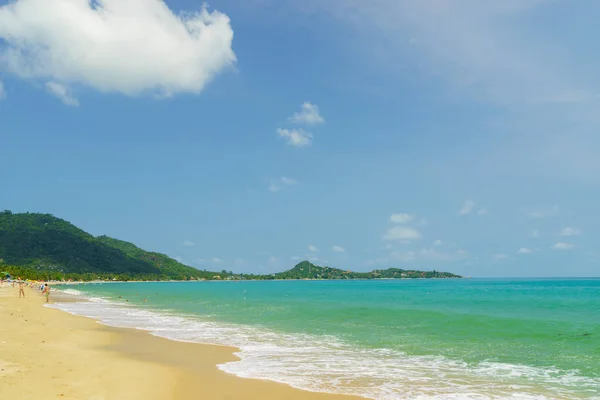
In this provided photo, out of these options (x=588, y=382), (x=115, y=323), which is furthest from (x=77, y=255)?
(x=588, y=382)

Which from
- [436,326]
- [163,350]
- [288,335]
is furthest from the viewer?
[436,326]

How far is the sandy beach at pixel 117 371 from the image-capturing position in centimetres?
1016

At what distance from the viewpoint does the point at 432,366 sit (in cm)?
A: 1445

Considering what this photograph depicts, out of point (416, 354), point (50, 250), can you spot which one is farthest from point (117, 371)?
point (50, 250)

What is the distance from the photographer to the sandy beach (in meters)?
10.2

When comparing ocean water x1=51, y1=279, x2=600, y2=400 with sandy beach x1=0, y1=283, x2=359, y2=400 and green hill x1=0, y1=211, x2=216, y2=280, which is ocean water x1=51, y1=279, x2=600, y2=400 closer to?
sandy beach x1=0, y1=283, x2=359, y2=400

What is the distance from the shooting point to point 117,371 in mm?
12695

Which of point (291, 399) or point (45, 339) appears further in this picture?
point (45, 339)

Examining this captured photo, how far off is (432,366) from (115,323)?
2039 cm

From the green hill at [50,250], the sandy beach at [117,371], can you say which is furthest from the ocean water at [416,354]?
the green hill at [50,250]

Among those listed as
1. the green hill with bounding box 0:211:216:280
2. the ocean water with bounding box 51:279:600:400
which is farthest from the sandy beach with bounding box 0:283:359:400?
the green hill with bounding box 0:211:216:280

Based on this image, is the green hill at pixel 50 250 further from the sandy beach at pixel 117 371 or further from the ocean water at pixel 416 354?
the sandy beach at pixel 117 371

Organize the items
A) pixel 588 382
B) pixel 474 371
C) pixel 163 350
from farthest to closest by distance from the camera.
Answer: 1. pixel 163 350
2. pixel 474 371
3. pixel 588 382

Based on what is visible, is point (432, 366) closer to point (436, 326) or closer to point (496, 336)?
point (496, 336)
